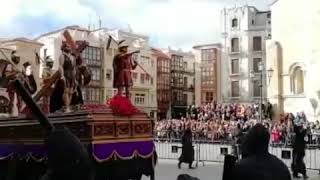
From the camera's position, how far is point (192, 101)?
3462 inches

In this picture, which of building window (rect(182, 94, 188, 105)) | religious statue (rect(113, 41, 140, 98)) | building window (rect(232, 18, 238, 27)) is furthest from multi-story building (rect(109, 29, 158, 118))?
religious statue (rect(113, 41, 140, 98))

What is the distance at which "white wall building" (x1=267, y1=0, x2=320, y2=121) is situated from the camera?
40000 mm

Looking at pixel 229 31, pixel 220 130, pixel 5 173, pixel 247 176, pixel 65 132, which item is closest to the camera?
pixel 65 132

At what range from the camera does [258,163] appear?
457 centimetres

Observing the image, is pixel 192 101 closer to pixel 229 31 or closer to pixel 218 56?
pixel 218 56

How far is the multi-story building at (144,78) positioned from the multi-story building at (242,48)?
1060 centimetres

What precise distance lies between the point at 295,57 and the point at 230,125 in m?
8.71

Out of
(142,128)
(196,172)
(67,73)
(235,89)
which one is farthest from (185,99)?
(67,73)

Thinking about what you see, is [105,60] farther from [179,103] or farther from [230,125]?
[230,125]

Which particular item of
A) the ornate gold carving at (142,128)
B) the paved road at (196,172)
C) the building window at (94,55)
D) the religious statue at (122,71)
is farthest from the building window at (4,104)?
the building window at (94,55)

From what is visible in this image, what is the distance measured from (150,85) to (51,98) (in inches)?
2638

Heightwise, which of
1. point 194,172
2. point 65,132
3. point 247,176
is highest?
point 65,132

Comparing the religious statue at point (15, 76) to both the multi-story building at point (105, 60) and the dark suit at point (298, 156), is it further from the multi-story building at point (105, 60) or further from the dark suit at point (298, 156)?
the multi-story building at point (105, 60)

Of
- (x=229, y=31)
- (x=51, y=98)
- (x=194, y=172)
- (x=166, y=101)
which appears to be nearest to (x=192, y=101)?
(x=166, y=101)
